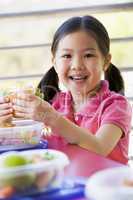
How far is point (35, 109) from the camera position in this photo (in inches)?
49.6

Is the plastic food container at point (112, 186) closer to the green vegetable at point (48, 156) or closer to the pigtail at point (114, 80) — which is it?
the green vegetable at point (48, 156)

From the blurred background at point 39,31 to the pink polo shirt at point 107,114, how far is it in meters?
1.46

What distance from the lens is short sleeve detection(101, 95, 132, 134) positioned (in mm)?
1478

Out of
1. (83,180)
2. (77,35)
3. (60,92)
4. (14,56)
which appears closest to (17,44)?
(14,56)

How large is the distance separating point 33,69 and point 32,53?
11 cm

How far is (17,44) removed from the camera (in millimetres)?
3098

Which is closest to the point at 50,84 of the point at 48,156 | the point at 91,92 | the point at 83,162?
the point at 91,92

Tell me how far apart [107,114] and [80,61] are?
8.4 inches

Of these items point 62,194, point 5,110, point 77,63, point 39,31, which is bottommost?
point 62,194

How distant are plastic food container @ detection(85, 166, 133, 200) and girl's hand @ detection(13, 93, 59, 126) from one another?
500mm

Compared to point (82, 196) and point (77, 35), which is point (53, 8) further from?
point (82, 196)

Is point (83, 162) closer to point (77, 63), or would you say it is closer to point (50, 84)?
point (77, 63)

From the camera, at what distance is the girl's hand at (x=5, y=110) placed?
1339 millimetres

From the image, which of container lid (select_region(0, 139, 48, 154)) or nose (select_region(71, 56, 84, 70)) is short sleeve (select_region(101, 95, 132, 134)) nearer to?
nose (select_region(71, 56, 84, 70))
